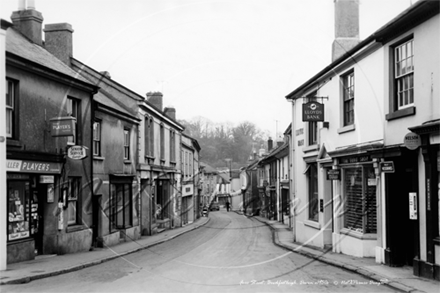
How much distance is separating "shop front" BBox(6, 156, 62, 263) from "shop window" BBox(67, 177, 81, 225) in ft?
4.70

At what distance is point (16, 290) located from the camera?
1005cm

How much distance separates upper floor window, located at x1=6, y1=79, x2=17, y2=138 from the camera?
544 inches

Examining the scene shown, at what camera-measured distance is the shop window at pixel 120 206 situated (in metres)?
22.0

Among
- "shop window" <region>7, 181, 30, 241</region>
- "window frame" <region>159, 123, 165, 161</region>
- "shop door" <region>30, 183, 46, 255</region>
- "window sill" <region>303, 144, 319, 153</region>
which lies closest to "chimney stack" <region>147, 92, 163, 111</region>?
"window frame" <region>159, 123, 165, 161</region>

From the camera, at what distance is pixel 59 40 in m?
22.1

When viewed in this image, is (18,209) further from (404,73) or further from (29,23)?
(404,73)

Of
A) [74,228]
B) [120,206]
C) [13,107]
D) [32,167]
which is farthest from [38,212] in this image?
[120,206]

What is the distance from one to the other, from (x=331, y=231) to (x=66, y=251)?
399 inches

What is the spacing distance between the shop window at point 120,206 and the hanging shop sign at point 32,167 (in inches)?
228

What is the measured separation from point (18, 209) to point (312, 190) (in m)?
12.4

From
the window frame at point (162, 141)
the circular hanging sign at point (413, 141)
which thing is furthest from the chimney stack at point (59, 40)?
the circular hanging sign at point (413, 141)

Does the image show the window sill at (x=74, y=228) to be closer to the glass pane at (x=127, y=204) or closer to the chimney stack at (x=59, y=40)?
the glass pane at (x=127, y=204)

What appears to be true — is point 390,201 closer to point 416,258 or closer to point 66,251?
point 416,258

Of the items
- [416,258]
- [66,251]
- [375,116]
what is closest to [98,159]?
[66,251]
